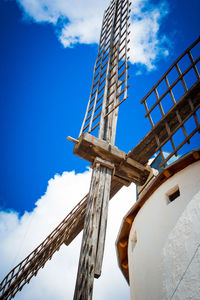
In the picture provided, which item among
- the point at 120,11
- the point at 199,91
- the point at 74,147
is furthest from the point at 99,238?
the point at 120,11

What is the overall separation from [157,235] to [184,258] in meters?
0.89

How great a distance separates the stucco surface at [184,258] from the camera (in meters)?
3.57

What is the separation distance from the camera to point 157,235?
4738mm

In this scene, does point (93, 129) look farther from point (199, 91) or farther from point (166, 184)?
point (199, 91)

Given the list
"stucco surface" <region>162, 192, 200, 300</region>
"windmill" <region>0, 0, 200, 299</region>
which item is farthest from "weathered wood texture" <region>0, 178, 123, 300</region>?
"stucco surface" <region>162, 192, 200, 300</region>

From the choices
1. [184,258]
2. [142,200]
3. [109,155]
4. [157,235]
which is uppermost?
[109,155]

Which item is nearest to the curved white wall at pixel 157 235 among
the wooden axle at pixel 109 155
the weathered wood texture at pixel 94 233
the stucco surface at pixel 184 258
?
the stucco surface at pixel 184 258

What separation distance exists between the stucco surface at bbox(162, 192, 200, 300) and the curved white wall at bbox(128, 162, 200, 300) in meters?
0.03

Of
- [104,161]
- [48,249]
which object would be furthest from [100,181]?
[48,249]

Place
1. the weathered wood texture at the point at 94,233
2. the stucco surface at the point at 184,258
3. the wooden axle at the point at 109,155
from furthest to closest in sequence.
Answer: the wooden axle at the point at 109,155 < the stucco surface at the point at 184,258 < the weathered wood texture at the point at 94,233

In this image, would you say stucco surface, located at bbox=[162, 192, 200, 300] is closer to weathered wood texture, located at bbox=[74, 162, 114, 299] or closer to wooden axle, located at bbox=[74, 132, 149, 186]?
weathered wood texture, located at bbox=[74, 162, 114, 299]

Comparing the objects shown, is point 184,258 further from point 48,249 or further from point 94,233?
point 48,249

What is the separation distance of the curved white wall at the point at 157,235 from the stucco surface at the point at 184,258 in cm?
3

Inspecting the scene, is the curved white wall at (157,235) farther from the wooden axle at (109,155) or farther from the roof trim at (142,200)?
the wooden axle at (109,155)
